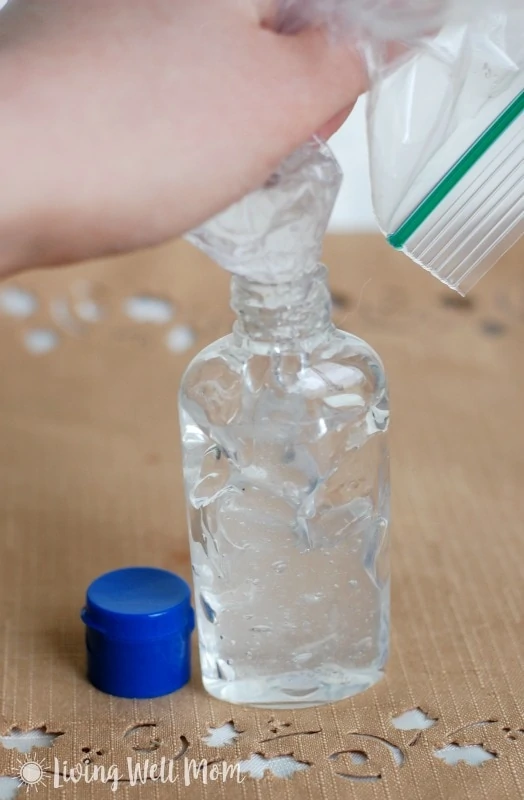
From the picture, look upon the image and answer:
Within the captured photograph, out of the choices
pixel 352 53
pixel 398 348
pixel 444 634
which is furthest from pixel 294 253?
pixel 398 348

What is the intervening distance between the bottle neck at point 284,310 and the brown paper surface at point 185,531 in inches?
6.7

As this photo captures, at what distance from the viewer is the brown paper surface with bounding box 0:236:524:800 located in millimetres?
482

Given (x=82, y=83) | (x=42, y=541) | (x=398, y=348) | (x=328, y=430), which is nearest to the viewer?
(x=82, y=83)

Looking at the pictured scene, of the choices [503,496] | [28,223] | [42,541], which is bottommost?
[42,541]

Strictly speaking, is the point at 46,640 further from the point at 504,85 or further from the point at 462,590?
the point at 504,85

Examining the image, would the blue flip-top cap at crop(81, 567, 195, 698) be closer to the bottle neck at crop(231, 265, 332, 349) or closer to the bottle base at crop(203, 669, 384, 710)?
the bottle base at crop(203, 669, 384, 710)

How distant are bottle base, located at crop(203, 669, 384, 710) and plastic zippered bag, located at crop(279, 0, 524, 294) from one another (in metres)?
0.20

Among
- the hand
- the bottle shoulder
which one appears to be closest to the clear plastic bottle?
the bottle shoulder

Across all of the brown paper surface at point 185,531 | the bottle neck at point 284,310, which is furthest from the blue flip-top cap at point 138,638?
the bottle neck at point 284,310

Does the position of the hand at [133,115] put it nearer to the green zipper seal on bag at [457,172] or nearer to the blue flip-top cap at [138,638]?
the green zipper seal on bag at [457,172]

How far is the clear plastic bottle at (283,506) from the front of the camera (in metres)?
0.52

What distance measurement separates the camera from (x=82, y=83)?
1.29 ft

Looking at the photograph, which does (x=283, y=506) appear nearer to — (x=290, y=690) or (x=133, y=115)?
(x=290, y=690)

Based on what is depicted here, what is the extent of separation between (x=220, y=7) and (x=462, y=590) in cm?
34
